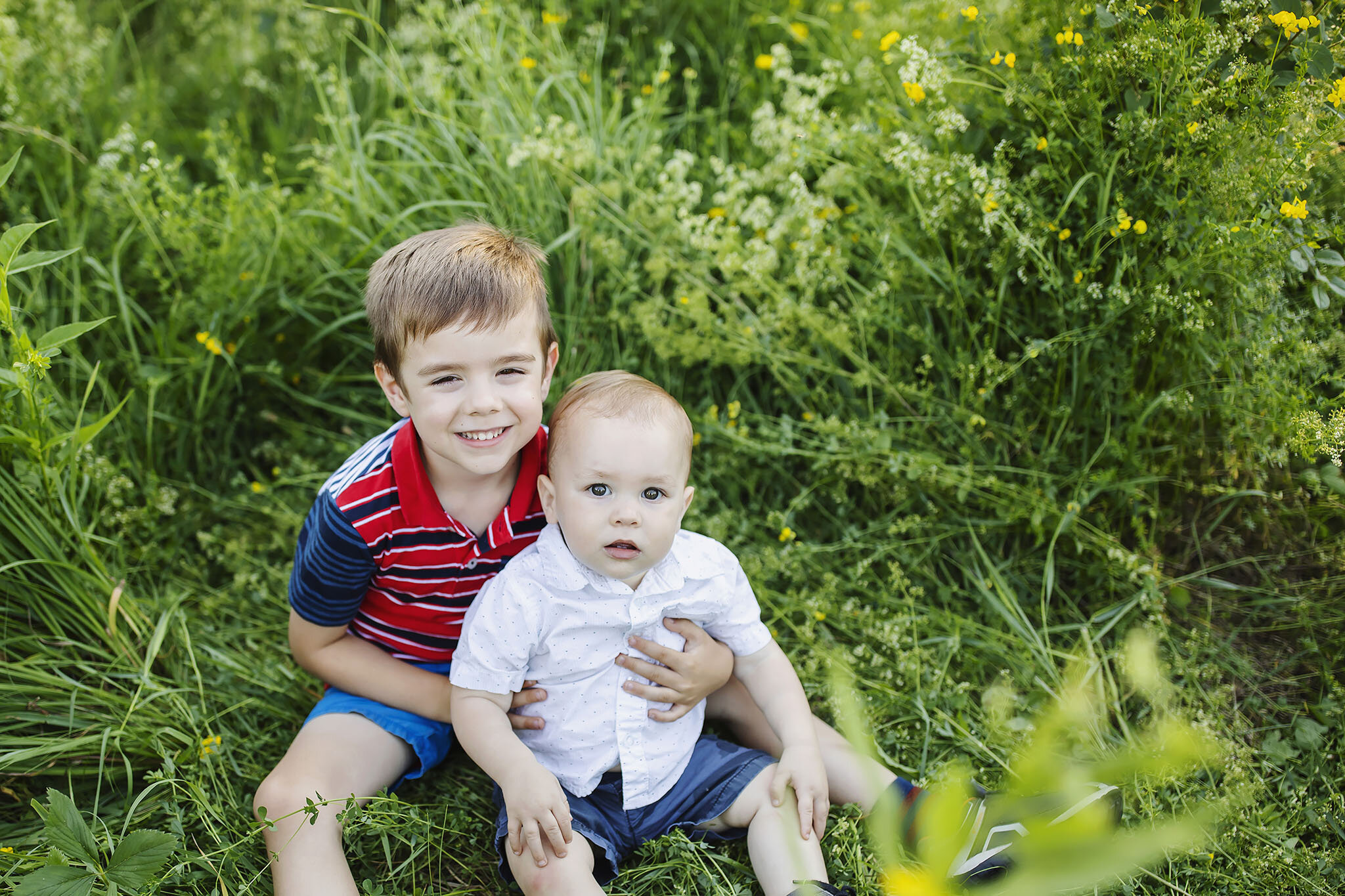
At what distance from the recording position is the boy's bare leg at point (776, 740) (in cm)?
195

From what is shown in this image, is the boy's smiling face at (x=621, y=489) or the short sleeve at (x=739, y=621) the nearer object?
the boy's smiling face at (x=621, y=489)

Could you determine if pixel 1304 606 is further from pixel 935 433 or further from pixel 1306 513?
pixel 935 433

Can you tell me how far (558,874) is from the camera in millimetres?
1653

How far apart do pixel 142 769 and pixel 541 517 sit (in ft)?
3.36

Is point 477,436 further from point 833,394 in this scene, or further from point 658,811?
point 833,394

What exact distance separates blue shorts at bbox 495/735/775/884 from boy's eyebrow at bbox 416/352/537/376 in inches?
32.1

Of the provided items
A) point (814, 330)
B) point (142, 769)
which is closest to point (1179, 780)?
point (814, 330)

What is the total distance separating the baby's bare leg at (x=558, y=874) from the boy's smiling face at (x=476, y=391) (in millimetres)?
694

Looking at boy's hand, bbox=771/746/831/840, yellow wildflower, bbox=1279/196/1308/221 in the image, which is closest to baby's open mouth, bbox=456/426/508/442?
boy's hand, bbox=771/746/831/840

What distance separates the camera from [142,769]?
204cm

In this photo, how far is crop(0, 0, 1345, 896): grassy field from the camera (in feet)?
Answer: 6.36

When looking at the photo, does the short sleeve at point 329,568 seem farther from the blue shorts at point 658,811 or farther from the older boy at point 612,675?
the blue shorts at point 658,811

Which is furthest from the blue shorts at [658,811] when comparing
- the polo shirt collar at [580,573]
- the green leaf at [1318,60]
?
the green leaf at [1318,60]

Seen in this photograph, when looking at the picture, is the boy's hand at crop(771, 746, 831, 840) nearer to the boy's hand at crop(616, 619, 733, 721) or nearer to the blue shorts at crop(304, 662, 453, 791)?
the boy's hand at crop(616, 619, 733, 721)
